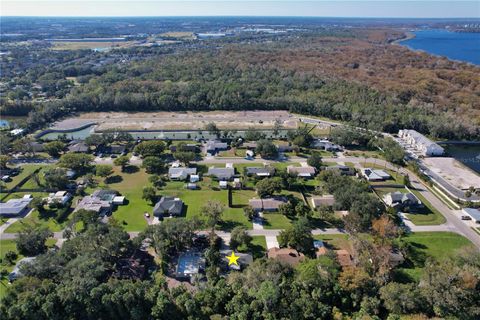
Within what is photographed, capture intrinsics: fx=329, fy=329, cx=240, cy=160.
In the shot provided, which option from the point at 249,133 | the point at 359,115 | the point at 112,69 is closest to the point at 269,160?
the point at 249,133

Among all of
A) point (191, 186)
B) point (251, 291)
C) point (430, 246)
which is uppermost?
point (251, 291)

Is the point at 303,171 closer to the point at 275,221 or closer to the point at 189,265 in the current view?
the point at 275,221

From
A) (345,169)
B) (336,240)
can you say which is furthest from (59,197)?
(345,169)

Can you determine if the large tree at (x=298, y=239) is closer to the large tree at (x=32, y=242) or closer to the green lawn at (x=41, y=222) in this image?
the large tree at (x=32, y=242)

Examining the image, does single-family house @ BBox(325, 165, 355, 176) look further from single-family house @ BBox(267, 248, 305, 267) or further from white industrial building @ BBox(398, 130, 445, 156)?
single-family house @ BBox(267, 248, 305, 267)

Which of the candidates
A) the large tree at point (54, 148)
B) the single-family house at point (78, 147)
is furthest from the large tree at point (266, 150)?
the large tree at point (54, 148)

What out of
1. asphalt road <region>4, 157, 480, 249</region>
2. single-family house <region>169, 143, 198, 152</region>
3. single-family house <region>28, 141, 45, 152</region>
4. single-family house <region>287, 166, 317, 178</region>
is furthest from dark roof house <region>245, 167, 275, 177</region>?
single-family house <region>28, 141, 45, 152</region>
